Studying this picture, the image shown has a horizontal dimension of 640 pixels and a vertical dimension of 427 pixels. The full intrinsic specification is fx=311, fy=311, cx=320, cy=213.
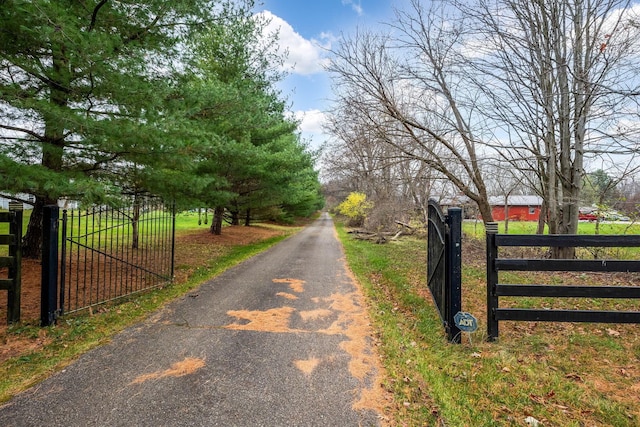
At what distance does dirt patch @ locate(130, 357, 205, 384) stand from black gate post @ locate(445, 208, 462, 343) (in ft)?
9.25

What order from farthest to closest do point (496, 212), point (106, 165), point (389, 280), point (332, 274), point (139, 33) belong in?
point (496, 212) < point (332, 274) < point (389, 280) < point (106, 165) < point (139, 33)

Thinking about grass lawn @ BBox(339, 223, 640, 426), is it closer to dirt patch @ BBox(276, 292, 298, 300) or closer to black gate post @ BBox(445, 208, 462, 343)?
black gate post @ BBox(445, 208, 462, 343)

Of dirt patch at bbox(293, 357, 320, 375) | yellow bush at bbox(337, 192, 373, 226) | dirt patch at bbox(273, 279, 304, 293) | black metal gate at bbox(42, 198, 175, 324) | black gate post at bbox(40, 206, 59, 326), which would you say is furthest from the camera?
yellow bush at bbox(337, 192, 373, 226)

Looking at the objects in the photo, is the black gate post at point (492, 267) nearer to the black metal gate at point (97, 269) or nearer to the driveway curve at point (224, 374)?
the driveway curve at point (224, 374)

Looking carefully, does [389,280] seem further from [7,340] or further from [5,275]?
[5,275]

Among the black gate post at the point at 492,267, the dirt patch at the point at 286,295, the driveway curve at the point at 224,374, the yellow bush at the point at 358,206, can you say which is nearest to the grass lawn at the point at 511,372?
the driveway curve at the point at 224,374

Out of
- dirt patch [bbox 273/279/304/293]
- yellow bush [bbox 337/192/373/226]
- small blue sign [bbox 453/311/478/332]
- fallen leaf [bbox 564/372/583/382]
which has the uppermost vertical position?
yellow bush [bbox 337/192/373/226]

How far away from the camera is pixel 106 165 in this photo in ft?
21.8

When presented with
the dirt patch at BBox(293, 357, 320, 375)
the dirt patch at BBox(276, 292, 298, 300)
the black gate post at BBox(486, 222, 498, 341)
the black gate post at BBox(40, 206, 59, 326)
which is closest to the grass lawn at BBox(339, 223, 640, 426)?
the black gate post at BBox(486, 222, 498, 341)

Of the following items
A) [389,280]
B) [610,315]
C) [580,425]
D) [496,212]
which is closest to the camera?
[580,425]

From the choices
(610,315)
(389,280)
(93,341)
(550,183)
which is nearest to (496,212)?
(550,183)

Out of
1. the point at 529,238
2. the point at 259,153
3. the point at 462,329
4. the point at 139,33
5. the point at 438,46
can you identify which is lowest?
the point at 462,329

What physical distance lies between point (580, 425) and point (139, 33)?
842 centimetres

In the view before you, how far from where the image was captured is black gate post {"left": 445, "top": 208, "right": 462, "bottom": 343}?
3543 mm
